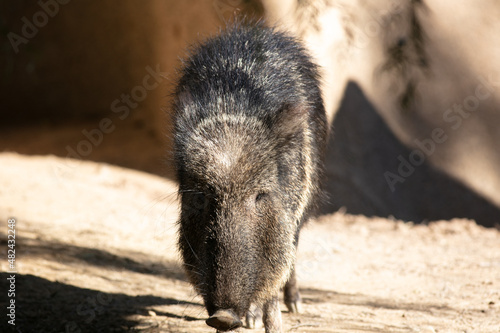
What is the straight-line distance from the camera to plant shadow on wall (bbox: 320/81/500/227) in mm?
6867

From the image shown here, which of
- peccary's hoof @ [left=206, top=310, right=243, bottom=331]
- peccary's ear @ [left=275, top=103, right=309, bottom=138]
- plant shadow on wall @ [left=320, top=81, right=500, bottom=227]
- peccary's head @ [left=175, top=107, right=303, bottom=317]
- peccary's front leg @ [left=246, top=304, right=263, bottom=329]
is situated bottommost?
peccary's front leg @ [left=246, top=304, right=263, bottom=329]

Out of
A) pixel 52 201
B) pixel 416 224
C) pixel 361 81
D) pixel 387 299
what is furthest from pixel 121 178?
pixel 387 299

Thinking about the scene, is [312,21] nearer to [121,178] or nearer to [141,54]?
[121,178]

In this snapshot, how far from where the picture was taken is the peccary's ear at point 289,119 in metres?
3.05

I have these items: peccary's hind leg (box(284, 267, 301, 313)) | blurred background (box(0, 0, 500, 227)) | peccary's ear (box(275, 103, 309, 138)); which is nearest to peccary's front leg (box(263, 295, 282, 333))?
peccary's hind leg (box(284, 267, 301, 313))

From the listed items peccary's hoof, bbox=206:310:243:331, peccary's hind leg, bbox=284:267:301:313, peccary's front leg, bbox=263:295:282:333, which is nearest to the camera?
peccary's hoof, bbox=206:310:243:331

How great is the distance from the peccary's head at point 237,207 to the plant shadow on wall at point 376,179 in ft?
13.1

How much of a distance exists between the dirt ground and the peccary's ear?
0.84 metres

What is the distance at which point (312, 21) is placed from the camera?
275 cm

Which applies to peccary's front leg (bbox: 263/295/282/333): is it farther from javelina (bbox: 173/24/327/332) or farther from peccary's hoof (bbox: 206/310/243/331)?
peccary's hoof (bbox: 206/310/243/331)

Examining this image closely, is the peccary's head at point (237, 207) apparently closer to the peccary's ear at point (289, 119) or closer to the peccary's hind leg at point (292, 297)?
the peccary's ear at point (289, 119)

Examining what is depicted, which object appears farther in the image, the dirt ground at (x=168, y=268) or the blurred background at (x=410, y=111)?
the blurred background at (x=410, y=111)

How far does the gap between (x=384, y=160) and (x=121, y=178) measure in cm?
388

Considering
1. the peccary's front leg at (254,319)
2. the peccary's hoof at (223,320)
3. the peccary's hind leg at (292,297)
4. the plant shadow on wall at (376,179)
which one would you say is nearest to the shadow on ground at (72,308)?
the peccary's front leg at (254,319)
